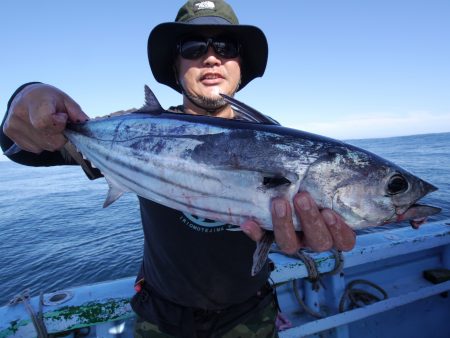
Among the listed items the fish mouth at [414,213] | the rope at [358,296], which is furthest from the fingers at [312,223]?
the rope at [358,296]

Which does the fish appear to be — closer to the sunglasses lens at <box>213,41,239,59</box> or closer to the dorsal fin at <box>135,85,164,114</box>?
the dorsal fin at <box>135,85,164,114</box>

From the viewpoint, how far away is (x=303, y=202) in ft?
6.05

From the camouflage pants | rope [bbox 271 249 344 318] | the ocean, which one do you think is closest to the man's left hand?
the camouflage pants

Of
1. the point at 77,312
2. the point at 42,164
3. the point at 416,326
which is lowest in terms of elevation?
the point at 416,326

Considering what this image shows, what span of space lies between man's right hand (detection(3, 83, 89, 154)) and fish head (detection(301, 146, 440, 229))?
1.96 meters

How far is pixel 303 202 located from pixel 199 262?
1049 millimetres

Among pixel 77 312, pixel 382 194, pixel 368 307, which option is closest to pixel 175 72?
pixel 382 194

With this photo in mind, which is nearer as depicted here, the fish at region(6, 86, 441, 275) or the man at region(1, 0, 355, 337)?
the fish at region(6, 86, 441, 275)

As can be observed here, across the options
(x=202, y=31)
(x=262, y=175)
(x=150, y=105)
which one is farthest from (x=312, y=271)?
(x=202, y=31)

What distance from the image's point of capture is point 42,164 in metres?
2.56

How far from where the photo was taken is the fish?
74.7 inches

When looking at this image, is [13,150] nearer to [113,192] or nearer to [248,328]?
[113,192]

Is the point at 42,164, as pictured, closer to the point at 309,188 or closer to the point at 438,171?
the point at 309,188

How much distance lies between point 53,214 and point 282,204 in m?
18.9
